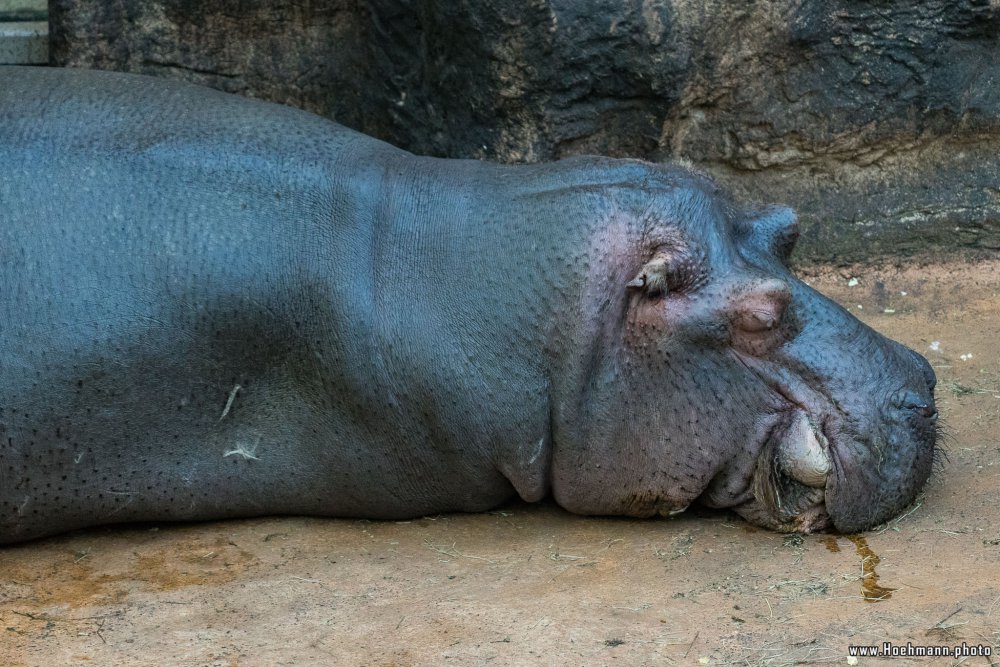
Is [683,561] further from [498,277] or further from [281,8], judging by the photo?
[281,8]

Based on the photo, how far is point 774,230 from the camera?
4055mm

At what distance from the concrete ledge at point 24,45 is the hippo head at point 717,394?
3167mm

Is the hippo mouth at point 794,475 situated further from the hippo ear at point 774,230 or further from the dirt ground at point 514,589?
the hippo ear at point 774,230

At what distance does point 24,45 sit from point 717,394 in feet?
11.9

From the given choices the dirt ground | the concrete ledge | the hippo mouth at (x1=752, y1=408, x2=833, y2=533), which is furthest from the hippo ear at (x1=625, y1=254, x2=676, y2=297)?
the concrete ledge

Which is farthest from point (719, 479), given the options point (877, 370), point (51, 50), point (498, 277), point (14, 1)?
point (14, 1)

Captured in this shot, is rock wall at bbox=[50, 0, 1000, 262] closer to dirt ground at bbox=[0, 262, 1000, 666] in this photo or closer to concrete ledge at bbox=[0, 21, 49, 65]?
concrete ledge at bbox=[0, 21, 49, 65]

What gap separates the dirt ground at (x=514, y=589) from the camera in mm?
3158

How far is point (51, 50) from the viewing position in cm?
552

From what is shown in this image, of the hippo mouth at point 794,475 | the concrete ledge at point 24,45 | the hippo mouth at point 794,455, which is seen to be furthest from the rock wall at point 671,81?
the hippo mouth at point 794,475

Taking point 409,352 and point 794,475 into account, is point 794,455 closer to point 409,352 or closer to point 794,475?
point 794,475

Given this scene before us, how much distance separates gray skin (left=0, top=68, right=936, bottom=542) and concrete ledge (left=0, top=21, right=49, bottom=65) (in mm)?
1975

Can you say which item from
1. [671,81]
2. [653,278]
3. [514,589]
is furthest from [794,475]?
[671,81]

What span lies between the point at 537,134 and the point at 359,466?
6.64ft
